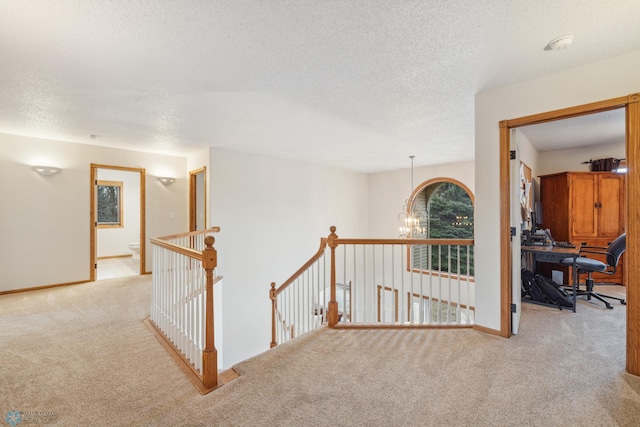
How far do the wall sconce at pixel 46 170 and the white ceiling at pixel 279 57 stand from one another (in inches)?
28.9

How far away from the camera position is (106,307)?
146 inches

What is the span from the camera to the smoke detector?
76.8 inches

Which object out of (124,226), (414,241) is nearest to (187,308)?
(414,241)

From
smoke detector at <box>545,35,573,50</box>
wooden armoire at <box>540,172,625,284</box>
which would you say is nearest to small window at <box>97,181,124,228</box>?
smoke detector at <box>545,35,573,50</box>

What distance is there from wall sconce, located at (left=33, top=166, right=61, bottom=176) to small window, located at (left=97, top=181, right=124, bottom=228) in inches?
130

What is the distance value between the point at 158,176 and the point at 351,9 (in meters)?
5.18

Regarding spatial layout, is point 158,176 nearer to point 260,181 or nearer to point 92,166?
point 92,166

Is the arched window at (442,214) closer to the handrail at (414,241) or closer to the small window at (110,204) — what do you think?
the handrail at (414,241)

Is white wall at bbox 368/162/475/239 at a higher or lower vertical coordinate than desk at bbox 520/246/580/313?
higher

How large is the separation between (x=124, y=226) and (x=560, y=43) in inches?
371

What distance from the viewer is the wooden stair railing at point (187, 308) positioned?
6.88 ft

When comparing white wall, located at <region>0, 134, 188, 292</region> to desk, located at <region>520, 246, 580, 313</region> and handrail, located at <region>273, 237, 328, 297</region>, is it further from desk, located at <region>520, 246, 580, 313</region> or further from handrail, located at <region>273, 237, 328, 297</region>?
desk, located at <region>520, 246, 580, 313</region>

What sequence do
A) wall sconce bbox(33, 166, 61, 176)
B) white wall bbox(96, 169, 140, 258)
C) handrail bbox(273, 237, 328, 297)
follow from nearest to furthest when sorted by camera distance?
handrail bbox(273, 237, 328, 297) → wall sconce bbox(33, 166, 61, 176) → white wall bbox(96, 169, 140, 258)

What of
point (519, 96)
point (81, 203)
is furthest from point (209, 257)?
point (81, 203)
